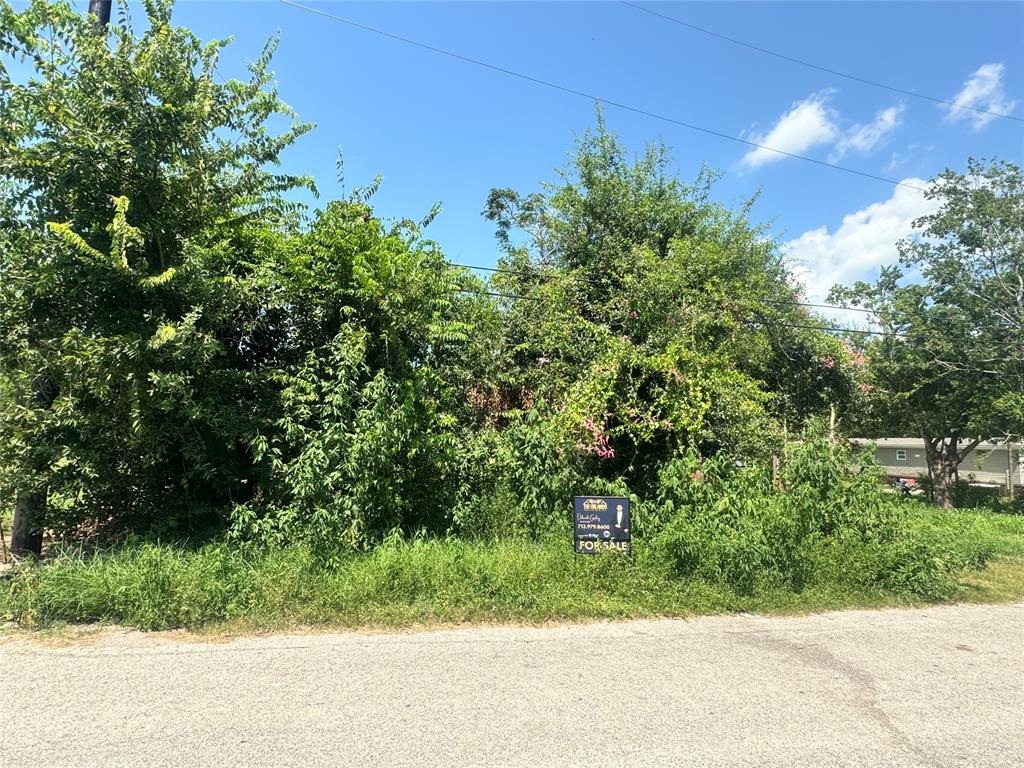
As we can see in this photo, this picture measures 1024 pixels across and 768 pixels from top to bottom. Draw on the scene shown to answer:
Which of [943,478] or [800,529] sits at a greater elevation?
[800,529]

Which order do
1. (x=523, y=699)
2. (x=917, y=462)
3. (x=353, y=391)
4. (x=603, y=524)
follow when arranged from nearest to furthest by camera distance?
1. (x=523, y=699)
2. (x=603, y=524)
3. (x=353, y=391)
4. (x=917, y=462)

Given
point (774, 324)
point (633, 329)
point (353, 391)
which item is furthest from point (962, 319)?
point (353, 391)

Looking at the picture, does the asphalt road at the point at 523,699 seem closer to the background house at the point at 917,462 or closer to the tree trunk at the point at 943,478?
the tree trunk at the point at 943,478

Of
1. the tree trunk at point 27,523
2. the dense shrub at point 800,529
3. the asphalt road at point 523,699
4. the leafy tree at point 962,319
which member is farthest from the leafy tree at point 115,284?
the leafy tree at point 962,319

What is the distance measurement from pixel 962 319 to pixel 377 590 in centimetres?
1626

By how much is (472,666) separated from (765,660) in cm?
222

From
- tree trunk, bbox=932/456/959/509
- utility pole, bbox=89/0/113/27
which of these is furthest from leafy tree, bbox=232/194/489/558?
tree trunk, bbox=932/456/959/509

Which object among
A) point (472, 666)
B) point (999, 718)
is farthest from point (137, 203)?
point (999, 718)

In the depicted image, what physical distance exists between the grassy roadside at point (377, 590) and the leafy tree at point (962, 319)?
11.5 m

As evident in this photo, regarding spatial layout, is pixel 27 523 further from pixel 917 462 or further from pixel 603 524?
pixel 917 462

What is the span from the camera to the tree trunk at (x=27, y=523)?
6250 millimetres

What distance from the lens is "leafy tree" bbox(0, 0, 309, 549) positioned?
5.72 m

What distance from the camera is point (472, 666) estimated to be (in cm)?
425

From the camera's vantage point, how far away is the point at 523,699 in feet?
12.4
